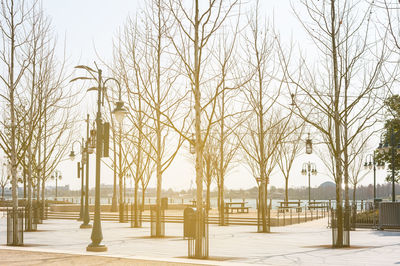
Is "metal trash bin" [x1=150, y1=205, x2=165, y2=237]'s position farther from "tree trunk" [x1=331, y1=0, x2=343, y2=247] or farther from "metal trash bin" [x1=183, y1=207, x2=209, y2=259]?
"tree trunk" [x1=331, y1=0, x2=343, y2=247]

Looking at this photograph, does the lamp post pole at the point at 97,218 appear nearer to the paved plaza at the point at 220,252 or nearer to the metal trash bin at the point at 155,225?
the paved plaza at the point at 220,252

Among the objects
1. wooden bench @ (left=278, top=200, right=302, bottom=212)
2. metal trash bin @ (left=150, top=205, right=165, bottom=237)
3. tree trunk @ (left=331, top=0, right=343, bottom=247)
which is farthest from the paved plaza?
wooden bench @ (left=278, top=200, right=302, bottom=212)

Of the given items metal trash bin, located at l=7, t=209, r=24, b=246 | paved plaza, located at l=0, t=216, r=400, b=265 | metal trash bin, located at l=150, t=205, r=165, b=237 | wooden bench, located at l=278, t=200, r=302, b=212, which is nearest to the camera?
paved plaza, located at l=0, t=216, r=400, b=265

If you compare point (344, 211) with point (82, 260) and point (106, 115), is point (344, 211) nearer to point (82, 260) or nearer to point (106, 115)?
point (82, 260)

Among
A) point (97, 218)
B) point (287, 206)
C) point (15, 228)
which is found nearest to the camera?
point (97, 218)

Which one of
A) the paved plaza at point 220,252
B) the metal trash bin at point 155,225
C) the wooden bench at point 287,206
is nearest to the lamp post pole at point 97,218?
the paved plaza at point 220,252

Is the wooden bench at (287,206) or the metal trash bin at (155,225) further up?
the metal trash bin at (155,225)

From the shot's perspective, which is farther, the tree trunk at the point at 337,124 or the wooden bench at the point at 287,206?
the wooden bench at the point at 287,206

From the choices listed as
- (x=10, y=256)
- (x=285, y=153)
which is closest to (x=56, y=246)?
(x=10, y=256)

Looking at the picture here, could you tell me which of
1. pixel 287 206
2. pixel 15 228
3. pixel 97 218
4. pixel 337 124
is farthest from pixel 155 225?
pixel 287 206

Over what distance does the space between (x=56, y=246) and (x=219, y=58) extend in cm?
934

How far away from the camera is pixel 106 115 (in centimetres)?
3048

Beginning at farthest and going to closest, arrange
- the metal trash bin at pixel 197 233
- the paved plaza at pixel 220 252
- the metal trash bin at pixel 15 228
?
the metal trash bin at pixel 15 228 → the metal trash bin at pixel 197 233 → the paved plaza at pixel 220 252

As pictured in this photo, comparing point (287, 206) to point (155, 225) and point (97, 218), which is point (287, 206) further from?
point (97, 218)
